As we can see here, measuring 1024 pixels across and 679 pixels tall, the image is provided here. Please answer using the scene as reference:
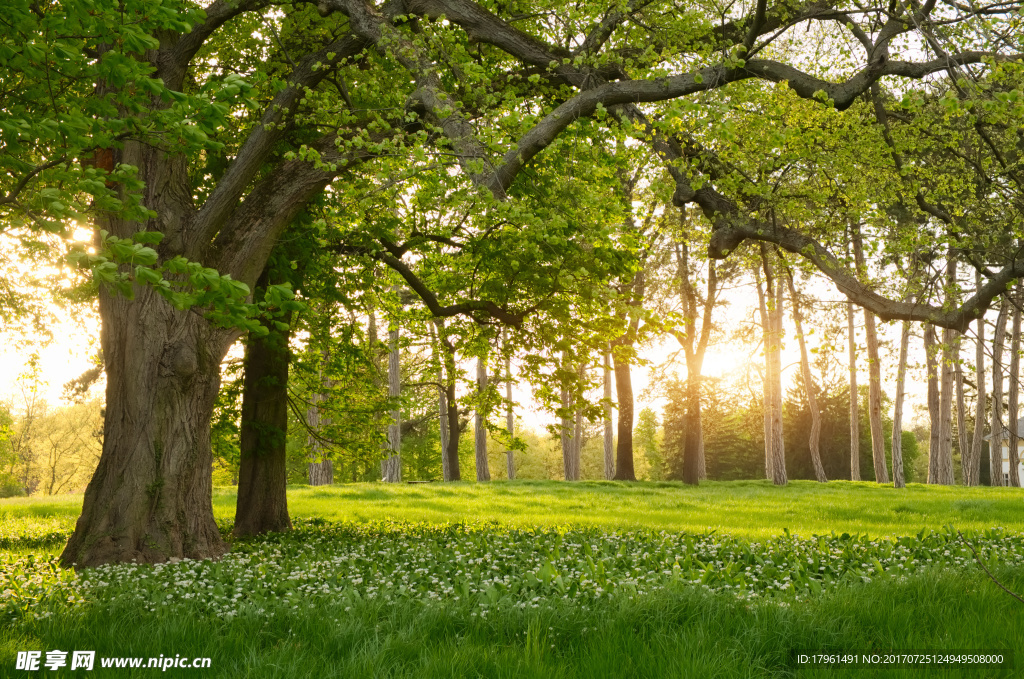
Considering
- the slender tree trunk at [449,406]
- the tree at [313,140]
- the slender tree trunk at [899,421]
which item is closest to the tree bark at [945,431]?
the slender tree trunk at [899,421]

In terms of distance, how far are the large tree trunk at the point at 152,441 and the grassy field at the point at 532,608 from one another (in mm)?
792

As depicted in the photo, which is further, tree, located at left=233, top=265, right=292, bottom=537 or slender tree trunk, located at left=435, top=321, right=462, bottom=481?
slender tree trunk, located at left=435, top=321, right=462, bottom=481

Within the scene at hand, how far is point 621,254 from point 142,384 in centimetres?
718

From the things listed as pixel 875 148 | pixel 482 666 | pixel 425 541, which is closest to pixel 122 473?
pixel 425 541

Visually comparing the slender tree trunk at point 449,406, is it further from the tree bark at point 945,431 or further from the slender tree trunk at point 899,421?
the tree bark at point 945,431

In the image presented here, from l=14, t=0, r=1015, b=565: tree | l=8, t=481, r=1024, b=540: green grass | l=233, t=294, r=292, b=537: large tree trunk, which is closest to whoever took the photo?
l=14, t=0, r=1015, b=565: tree

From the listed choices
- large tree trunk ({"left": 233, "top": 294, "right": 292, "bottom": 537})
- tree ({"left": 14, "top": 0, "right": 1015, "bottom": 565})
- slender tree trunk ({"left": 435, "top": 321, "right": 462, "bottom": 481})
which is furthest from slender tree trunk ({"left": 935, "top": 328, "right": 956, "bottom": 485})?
large tree trunk ({"left": 233, "top": 294, "right": 292, "bottom": 537})

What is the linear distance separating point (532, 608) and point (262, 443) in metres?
8.35

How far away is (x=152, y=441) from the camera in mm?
8734

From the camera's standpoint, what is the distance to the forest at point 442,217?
18.6 ft

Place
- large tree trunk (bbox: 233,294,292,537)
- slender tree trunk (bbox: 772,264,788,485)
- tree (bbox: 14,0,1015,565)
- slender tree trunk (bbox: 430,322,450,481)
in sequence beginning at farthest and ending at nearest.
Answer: slender tree trunk (bbox: 772,264,788,485)
slender tree trunk (bbox: 430,322,450,481)
large tree trunk (bbox: 233,294,292,537)
tree (bbox: 14,0,1015,565)

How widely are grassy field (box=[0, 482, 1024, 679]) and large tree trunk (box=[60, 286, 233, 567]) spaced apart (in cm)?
79

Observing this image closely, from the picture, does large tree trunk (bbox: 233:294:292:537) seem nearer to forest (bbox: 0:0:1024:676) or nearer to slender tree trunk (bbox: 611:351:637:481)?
forest (bbox: 0:0:1024:676)

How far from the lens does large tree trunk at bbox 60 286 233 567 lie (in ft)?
27.7
